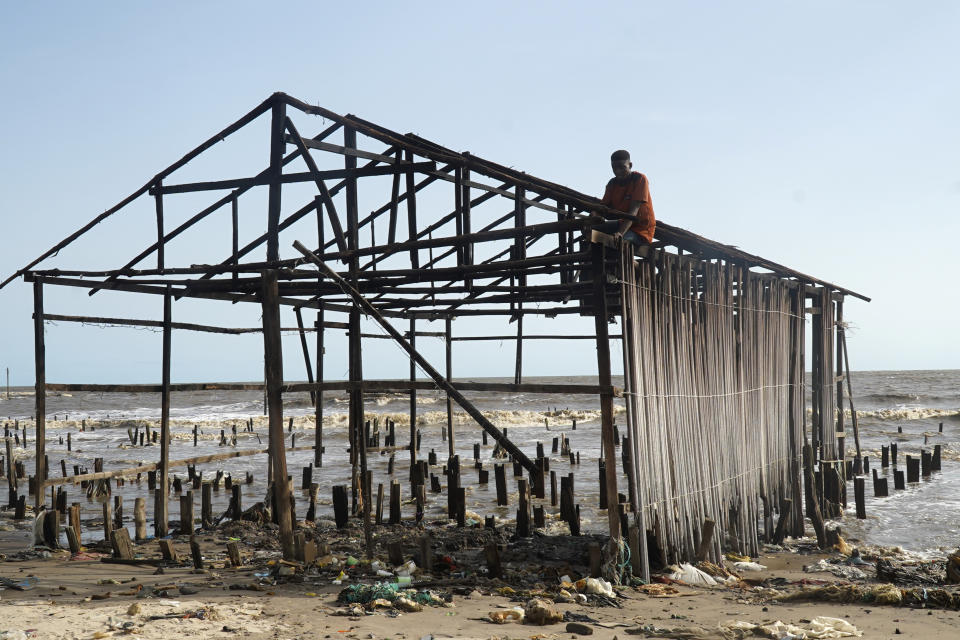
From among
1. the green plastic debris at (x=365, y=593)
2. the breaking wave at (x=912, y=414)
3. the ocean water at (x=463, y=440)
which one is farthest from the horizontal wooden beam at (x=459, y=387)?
the breaking wave at (x=912, y=414)

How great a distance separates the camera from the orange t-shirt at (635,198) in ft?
28.5

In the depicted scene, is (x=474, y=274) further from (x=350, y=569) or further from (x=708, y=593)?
(x=708, y=593)

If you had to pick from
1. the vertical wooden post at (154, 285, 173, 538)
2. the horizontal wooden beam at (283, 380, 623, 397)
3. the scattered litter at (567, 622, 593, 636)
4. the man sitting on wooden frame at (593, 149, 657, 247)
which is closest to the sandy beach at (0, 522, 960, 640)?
the scattered litter at (567, 622, 593, 636)

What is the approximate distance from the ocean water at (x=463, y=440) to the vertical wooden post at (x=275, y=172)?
6195mm

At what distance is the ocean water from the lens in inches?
577

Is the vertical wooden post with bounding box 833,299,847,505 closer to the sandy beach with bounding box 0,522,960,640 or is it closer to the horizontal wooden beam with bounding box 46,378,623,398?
the sandy beach with bounding box 0,522,960,640

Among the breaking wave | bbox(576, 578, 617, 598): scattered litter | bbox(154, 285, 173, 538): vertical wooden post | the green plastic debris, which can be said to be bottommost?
the breaking wave

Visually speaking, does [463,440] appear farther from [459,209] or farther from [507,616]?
[507,616]

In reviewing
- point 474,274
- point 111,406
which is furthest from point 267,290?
point 111,406

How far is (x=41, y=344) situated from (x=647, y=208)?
8345 millimetres

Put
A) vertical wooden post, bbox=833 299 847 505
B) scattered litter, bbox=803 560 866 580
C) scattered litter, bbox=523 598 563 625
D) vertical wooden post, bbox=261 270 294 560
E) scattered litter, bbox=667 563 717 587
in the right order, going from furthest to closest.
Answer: vertical wooden post, bbox=833 299 847 505 < scattered litter, bbox=803 560 866 580 < vertical wooden post, bbox=261 270 294 560 < scattered litter, bbox=667 563 717 587 < scattered litter, bbox=523 598 563 625

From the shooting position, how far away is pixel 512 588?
8289 millimetres

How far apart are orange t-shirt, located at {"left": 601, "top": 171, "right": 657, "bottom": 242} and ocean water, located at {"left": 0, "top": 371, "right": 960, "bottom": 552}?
230 inches

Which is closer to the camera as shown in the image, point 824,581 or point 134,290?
point 824,581
